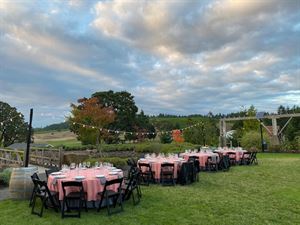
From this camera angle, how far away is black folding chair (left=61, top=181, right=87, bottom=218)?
5332 mm

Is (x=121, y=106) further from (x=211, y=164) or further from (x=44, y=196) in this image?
(x=44, y=196)

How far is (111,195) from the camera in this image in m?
5.56

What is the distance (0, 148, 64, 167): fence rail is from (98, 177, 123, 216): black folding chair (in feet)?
28.6

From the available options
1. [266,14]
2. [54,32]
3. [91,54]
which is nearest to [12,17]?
[54,32]

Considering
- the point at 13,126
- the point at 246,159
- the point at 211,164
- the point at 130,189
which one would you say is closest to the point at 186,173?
the point at 130,189

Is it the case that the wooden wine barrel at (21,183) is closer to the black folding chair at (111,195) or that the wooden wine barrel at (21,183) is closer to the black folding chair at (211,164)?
the black folding chair at (111,195)

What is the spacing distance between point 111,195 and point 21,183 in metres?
2.45

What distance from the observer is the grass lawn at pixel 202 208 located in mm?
4945

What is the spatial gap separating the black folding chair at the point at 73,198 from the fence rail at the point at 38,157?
342 inches

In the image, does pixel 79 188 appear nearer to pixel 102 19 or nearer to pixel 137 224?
pixel 137 224

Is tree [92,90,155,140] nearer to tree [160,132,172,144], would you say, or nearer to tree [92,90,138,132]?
tree [92,90,138,132]

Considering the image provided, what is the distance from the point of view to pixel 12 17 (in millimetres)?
10383

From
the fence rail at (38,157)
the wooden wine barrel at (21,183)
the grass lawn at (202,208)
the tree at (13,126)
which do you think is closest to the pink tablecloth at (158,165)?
the grass lawn at (202,208)

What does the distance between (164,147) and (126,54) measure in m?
6.33
